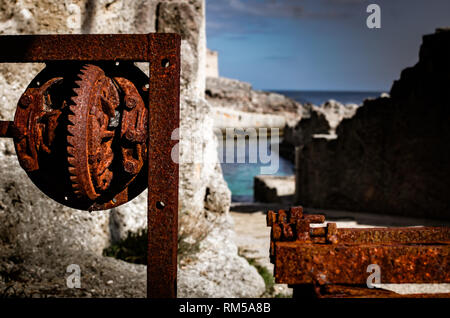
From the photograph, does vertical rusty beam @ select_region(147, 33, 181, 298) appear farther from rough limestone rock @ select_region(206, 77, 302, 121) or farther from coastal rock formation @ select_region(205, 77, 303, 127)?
rough limestone rock @ select_region(206, 77, 302, 121)

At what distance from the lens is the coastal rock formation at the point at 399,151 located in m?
8.81

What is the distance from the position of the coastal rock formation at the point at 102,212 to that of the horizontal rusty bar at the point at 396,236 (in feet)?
6.47

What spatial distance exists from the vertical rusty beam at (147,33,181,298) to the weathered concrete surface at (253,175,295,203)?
10.8m

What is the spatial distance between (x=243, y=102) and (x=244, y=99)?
0.31 m

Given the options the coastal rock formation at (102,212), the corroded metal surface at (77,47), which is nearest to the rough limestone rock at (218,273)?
the coastal rock formation at (102,212)

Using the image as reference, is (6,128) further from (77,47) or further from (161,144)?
(161,144)

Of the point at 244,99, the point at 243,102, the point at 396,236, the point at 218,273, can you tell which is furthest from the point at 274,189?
the point at 244,99

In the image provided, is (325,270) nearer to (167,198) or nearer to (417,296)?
(417,296)

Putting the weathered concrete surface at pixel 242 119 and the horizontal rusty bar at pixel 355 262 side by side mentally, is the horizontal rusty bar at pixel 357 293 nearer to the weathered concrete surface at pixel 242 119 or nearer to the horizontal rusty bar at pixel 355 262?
the horizontal rusty bar at pixel 355 262

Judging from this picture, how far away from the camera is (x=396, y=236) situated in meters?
1.78

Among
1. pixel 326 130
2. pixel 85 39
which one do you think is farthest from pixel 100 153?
pixel 326 130

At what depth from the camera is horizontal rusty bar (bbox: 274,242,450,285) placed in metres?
1.68

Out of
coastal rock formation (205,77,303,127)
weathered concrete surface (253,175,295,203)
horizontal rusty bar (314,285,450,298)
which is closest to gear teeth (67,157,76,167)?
horizontal rusty bar (314,285,450,298)

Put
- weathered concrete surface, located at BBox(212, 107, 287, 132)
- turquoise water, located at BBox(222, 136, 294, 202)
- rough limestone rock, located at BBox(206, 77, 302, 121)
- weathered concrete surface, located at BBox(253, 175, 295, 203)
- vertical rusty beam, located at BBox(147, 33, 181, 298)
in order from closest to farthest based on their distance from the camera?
vertical rusty beam, located at BBox(147, 33, 181, 298)
weathered concrete surface, located at BBox(253, 175, 295, 203)
turquoise water, located at BBox(222, 136, 294, 202)
weathered concrete surface, located at BBox(212, 107, 287, 132)
rough limestone rock, located at BBox(206, 77, 302, 121)
